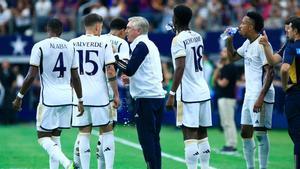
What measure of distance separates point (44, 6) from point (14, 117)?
4.66 meters

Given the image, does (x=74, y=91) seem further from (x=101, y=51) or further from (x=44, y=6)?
(x=44, y=6)

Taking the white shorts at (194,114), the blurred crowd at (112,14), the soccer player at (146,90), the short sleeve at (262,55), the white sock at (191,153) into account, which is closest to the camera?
the white sock at (191,153)

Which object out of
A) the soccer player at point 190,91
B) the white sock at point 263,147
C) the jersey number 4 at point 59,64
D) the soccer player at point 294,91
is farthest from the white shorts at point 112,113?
the soccer player at point 294,91

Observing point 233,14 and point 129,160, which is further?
point 233,14

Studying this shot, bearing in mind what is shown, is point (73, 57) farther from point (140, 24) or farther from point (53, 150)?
point (53, 150)

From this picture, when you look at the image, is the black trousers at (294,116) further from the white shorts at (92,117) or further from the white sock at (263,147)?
the white shorts at (92,117)

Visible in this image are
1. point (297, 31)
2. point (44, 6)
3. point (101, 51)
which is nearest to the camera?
point (297, 31)

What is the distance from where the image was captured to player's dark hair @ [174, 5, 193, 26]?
13219mm

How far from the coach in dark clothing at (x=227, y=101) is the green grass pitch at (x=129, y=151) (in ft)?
1.18

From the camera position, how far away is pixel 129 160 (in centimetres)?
1786

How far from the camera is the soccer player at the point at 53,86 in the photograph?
45.3 ft

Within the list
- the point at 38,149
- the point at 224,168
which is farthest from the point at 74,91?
the point at 38,149

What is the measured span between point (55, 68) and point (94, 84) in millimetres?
706

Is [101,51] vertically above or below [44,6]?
below
